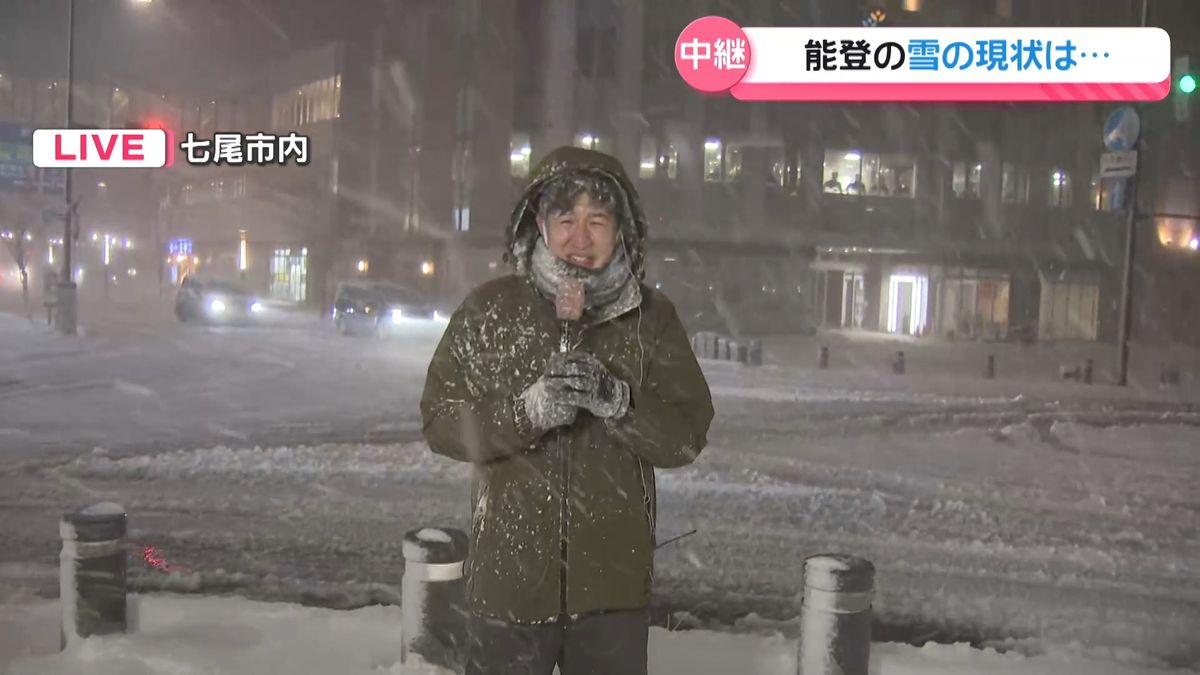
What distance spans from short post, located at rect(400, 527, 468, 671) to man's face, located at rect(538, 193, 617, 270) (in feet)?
6.46

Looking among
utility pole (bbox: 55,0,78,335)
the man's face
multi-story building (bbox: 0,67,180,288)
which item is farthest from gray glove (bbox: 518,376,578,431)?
utility pole (bbox: 55,0,78,335)

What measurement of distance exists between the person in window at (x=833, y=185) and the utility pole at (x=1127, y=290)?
175 centimetres

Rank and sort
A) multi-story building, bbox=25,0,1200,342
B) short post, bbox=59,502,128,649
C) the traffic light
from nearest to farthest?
short post, bbox=59,502,128,649, the traffic light, multi-story building, bbox=25,0,1200,342

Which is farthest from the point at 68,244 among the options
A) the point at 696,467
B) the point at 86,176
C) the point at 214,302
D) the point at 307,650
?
the point at 696,467

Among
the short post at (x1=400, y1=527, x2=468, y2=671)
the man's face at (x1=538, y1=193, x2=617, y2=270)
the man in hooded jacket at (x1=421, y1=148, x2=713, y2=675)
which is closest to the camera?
the man in hooded jacket at (x1=421, y1=148, x2=713, y2=675)

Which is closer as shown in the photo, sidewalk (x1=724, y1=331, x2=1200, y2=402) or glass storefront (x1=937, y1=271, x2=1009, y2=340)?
glass storefront (x1=937, y1=271, x2=1009, y2=340)

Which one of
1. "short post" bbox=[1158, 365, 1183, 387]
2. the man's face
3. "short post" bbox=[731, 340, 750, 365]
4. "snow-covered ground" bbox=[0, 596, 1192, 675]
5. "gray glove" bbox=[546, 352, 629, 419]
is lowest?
"snow-covered ground" bbox=[0, 596, 1192, 675]

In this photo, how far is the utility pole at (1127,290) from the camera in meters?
5.42

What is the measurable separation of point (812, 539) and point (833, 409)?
873 mm

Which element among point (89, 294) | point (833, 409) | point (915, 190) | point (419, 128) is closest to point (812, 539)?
point (833, 409)

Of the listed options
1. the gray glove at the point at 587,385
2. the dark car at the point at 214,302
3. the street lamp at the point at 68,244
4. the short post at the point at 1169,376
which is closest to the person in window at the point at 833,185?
the short post at the point at 1169,376

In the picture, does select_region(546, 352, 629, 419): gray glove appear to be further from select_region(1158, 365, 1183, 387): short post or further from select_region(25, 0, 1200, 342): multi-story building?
select_region(1158, 365, 1183, 387): short post

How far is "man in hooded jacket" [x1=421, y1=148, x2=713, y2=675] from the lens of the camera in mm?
2414

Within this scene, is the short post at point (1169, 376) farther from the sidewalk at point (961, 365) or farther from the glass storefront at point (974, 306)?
the glass storefront at point (974, 306)
